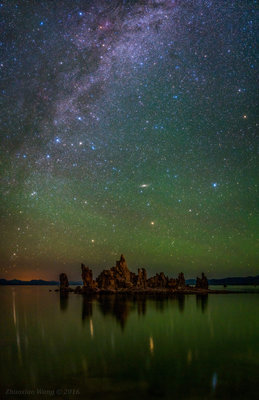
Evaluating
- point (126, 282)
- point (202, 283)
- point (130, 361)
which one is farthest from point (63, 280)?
point (130, 361)

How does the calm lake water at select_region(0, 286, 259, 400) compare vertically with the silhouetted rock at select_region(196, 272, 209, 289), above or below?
above

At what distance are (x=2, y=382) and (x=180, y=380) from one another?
7819mm

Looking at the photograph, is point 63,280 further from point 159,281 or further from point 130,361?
point 130,361

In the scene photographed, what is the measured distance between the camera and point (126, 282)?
100250 mm

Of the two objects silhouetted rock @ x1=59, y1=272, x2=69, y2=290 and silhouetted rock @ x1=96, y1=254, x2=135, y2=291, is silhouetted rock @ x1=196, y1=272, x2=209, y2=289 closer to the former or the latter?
silhouetted rock @ x1=96, y1=254, x2=135, y2=291

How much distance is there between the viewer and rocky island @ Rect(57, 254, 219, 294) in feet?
308

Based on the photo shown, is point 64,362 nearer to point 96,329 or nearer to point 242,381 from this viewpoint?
point 242,381

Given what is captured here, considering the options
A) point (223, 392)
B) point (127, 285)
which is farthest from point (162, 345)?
point (127, 285)

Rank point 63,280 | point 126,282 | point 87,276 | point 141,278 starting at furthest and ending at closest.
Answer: point 63,280, point 141,278, point 87,276, point 126,282

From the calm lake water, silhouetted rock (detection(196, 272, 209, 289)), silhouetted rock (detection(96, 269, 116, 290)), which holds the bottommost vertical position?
silhouetted rock (detection(196, 272, 209, 289))

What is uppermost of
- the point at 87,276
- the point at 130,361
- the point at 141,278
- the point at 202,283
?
the point at 130,361

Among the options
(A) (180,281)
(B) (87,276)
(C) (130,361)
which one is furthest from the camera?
(A) (180,281)

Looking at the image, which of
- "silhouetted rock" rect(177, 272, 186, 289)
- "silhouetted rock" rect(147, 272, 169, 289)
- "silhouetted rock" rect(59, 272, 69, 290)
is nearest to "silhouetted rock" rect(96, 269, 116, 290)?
"silhouetted rock" rect(147, 272, 169, 289)

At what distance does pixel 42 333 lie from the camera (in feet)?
79.4
